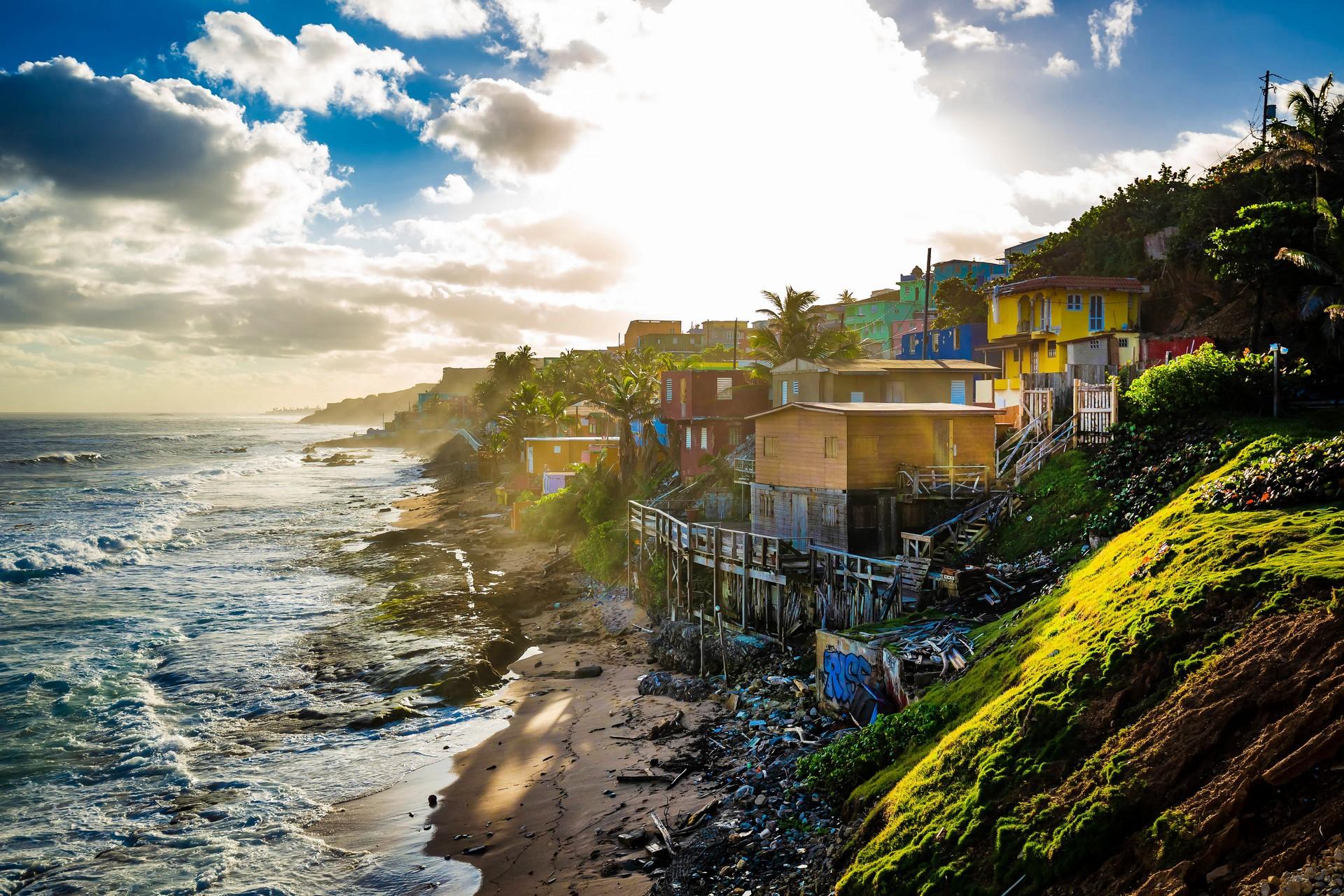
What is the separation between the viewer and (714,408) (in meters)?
50.0

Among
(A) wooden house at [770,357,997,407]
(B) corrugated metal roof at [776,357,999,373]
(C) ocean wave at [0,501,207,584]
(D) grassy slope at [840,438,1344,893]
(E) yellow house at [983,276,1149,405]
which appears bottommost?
(C) ocean wave at [0,501,207,584]

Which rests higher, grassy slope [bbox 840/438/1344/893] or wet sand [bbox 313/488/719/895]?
grassy slope [bbox 840/438/1344/893]

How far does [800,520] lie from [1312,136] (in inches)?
1272

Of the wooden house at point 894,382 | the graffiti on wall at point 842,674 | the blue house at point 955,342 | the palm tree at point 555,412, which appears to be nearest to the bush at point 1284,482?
the graffiti on wall at point 842,674

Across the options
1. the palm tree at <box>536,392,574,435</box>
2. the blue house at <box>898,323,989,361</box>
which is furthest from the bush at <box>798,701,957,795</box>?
the palm tree at <box>536,392,574,435</box>

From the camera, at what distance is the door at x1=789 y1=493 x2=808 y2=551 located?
31.9 meters

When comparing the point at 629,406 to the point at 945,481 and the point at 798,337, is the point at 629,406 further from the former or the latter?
the point at 945,481

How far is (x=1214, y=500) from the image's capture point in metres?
16.4

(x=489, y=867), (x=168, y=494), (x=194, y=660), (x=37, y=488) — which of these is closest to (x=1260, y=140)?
(x=489, y=867)

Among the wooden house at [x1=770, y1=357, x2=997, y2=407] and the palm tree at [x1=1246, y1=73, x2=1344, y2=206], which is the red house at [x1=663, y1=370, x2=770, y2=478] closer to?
the wooden house at [x1=770, y1=357, x2=997, y2=407]

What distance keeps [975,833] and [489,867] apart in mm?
11303

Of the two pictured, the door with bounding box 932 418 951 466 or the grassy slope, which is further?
the door with bounding box 932 418 951 466

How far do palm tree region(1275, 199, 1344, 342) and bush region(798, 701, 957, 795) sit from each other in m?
26.1

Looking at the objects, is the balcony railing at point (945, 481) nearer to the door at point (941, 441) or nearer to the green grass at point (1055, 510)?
the door at point (941, 441)
